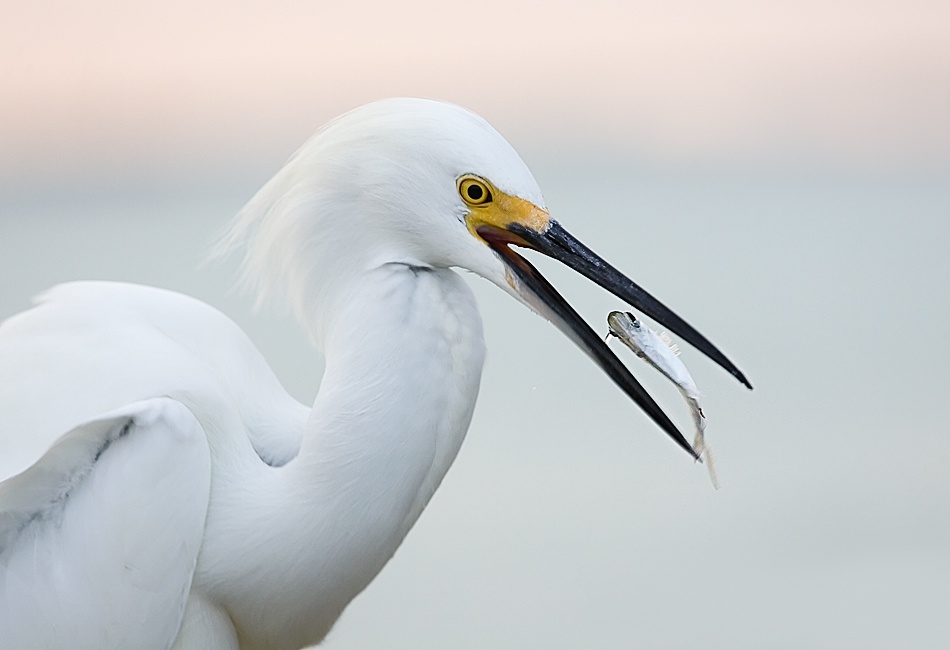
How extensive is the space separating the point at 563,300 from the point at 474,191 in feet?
0.54

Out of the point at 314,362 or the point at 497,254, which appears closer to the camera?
the point at 497,254

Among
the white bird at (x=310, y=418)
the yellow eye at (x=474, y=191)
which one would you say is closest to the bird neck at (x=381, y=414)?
the white bird at (x=310, y=418)

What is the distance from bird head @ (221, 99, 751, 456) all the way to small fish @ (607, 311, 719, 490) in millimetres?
31

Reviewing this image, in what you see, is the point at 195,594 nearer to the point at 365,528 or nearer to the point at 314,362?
the point at 365,528

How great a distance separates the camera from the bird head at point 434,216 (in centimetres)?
133

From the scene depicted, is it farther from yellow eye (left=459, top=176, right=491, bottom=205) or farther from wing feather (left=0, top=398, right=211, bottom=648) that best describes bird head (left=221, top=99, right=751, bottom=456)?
wing feather (left=0, top=398, right=211, bottom=648)

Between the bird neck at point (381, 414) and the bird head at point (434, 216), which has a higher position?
the bird head at point (434, 216)

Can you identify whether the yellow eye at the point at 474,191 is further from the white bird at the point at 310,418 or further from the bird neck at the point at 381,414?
the bird neck at the point at 381,414

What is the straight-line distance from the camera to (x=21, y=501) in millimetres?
1361

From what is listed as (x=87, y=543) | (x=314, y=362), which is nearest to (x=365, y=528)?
(x=87, y=543)

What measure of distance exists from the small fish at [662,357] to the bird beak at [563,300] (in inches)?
1.1

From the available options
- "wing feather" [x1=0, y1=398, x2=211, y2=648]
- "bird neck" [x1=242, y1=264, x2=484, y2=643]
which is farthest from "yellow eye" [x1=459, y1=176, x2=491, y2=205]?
"wing feather" [x1=0, y1=398, x2=211, y2=648]

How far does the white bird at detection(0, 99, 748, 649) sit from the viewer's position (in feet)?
4.39

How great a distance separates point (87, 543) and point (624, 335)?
0.66 m
